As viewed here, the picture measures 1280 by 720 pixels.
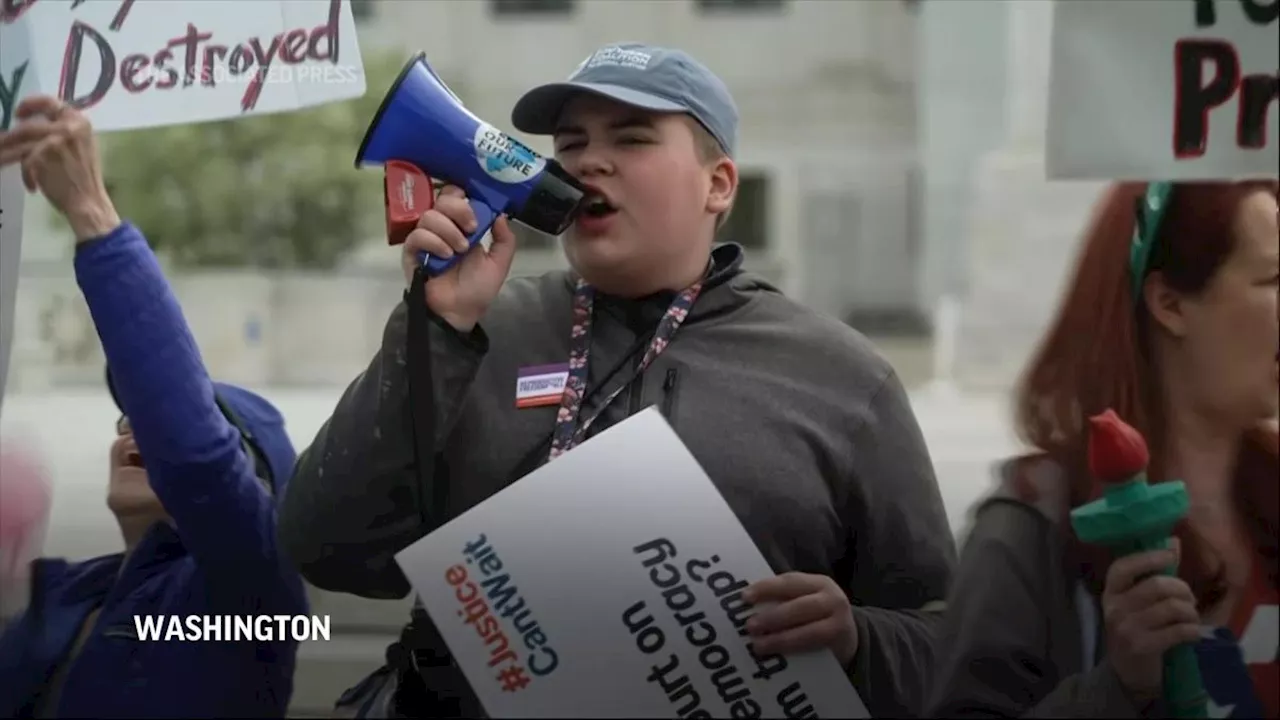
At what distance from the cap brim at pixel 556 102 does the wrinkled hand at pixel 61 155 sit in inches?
21.2

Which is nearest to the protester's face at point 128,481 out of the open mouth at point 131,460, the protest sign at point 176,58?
the open mouth at point 131,460

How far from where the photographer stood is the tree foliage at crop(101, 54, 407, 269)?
1.94 m

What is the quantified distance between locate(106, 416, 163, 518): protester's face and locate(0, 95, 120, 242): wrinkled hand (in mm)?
276

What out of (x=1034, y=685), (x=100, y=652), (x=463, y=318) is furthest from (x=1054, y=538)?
(x=100, y=652)

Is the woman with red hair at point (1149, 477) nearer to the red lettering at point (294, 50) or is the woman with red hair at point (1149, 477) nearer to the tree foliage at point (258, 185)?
the tree foliage at point (258, 185)

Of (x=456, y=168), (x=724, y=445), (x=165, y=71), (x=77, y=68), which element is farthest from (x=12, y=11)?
(x=724, y=445)

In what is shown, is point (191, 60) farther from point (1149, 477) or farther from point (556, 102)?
point (1149, 477)

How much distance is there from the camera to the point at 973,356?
6.11 feet

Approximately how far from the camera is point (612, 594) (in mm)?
1787

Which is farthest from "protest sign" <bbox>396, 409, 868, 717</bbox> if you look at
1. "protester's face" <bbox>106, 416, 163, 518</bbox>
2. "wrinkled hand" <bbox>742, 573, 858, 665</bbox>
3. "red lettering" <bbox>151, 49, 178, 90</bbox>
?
"red lettering" <bbox>151, 49, 178, 90</bbox>

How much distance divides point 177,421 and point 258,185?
1.06ft

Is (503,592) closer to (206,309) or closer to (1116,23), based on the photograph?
(206,309)

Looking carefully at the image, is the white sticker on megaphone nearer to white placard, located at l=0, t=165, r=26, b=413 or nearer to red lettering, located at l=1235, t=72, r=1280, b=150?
white placard, located at l=0, t=165, r=26, b=413

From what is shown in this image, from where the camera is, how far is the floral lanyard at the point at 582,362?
1785mm
